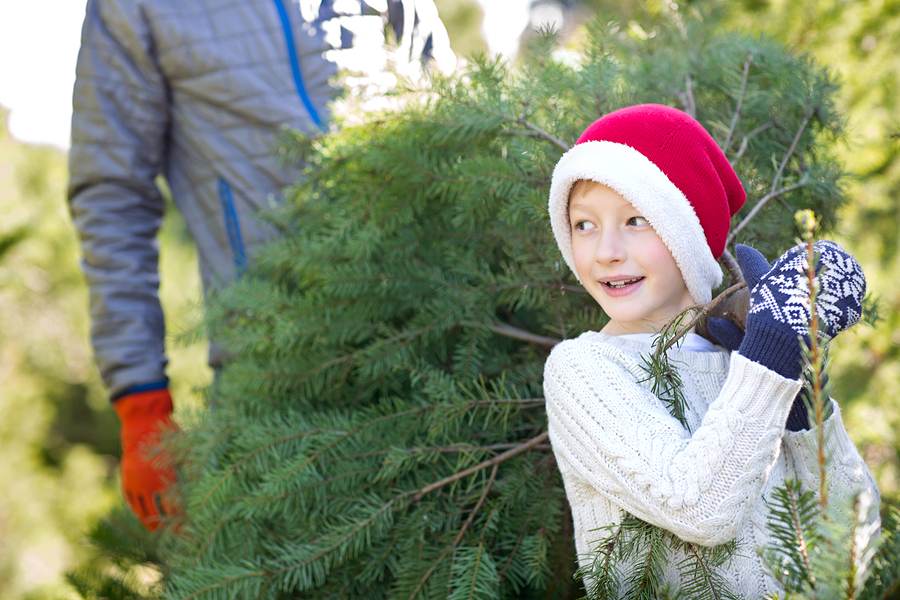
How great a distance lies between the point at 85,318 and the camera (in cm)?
758

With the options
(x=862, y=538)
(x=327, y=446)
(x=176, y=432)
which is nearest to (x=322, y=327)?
(x=327, y=446)

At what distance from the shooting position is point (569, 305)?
1.81 metres

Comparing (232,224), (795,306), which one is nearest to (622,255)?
(795,306)

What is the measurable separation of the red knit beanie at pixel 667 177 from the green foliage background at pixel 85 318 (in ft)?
1.64

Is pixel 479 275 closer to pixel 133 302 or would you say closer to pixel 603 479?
pixel 603 479

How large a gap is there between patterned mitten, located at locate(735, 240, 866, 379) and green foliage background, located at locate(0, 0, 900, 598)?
0.64 meters

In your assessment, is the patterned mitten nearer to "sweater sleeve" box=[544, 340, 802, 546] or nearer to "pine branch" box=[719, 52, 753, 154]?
"sweater sleeve" box=[544, 340, 802, 546]

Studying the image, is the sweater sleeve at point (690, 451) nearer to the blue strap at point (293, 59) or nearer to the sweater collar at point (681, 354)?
the sweater collar at point (681, 354)

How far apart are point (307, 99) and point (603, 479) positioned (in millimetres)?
1619

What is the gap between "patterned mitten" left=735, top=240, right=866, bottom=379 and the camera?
47.9 inches

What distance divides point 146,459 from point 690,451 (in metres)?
1.61

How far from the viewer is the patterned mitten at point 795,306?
1218 millimetres

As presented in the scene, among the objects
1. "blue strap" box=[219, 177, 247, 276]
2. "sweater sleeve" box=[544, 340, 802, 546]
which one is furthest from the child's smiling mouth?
"blue strap" box=[219, 177, 247, 276]

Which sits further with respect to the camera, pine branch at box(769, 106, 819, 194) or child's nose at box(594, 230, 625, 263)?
pine branch at box(769, 106, 819, 194)
